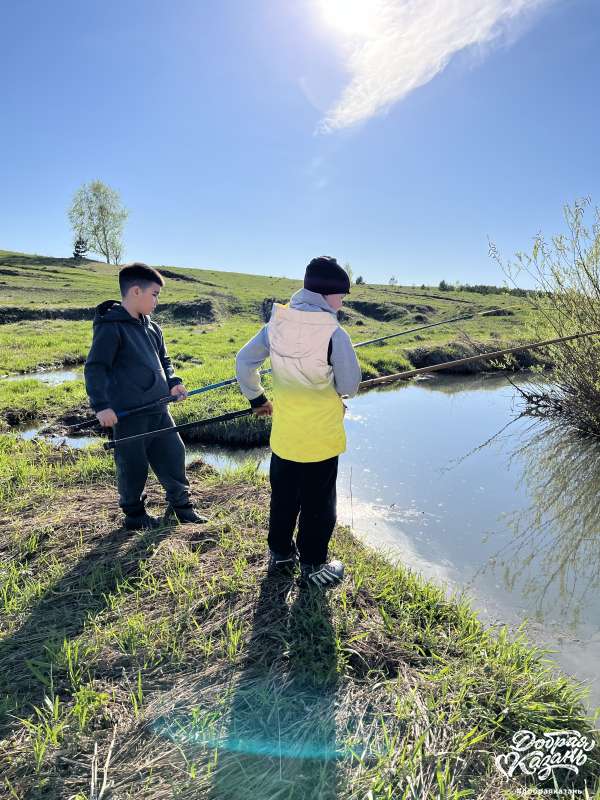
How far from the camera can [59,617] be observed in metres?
3.25

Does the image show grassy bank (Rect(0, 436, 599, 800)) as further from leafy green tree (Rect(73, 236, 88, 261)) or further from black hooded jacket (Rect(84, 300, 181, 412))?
leafy green tree (Rect(73, 236, 88, 261))

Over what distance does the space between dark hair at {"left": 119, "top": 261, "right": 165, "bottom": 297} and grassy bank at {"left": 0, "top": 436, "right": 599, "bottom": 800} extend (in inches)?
92.7

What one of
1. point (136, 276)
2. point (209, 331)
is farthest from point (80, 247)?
point (136, 276)

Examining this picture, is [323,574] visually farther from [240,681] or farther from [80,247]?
[80,247]

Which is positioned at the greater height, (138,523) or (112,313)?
(112,313)

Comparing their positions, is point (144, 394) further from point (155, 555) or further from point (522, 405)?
point (522, 405)

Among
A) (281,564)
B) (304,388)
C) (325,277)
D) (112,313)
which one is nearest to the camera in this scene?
(325,277)

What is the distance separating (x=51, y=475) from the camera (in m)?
5.87

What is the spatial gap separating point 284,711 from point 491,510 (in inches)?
186

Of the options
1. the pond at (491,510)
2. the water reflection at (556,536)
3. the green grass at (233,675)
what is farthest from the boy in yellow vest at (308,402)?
the water reflection at (556,536)

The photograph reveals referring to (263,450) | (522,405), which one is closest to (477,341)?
(522,405)

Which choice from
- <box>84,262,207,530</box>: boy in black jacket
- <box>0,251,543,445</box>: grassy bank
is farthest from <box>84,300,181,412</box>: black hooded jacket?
<box>0,251,543,445</box>: grassy bank

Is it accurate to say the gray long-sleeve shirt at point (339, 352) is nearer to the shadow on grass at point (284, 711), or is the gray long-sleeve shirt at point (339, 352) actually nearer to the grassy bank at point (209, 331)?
the grassy bank at point (209, 331)

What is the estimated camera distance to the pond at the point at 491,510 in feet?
13.9
